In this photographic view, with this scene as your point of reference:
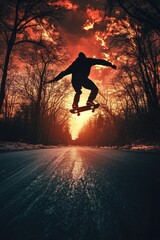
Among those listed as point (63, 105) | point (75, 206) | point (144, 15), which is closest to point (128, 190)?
point (75, 206)

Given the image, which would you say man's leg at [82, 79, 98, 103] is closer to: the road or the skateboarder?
the skateboarder

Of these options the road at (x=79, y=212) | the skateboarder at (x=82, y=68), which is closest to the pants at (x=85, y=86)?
the skateboarder at (x=82, y=68)

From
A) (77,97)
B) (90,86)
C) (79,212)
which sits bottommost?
(79,212)

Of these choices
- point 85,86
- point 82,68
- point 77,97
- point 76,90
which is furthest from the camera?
point 77,97

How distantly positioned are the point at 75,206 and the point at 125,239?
2.03 ft

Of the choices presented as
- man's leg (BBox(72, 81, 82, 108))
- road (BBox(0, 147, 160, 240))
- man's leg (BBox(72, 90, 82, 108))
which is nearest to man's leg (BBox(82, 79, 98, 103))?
man's leg (BBox(72, 81, 82, 108))

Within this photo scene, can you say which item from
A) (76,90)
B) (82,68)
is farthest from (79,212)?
(76,90)

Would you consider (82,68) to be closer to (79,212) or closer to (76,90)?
(76,90)

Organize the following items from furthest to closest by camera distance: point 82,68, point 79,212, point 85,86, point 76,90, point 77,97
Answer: point 77,97
point 76,90
point 85,86
point 82,68
point 79,212

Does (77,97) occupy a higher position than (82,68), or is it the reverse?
(82,68)

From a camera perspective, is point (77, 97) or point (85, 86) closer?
point (85, 86)

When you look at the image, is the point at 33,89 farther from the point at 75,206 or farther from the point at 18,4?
the point at 75,206

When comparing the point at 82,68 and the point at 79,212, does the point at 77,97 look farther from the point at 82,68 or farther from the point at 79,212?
the point at 79,212

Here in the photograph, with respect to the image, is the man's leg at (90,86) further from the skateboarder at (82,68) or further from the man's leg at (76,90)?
the man's leg at (76,90)
